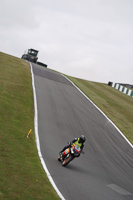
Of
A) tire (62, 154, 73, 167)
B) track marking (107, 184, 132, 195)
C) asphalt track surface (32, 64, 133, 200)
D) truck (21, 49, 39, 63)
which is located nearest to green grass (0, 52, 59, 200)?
asphalt track surface (32, 64, 133, 200)

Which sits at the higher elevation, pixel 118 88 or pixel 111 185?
pixel 118 88

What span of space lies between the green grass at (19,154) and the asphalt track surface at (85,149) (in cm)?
64

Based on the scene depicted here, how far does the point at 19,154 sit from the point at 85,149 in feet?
16.2

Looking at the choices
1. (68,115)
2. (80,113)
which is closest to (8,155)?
(68,115)

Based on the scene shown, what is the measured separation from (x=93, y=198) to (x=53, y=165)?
2635mm

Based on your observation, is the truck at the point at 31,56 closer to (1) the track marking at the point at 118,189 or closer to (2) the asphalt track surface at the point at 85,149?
(2) the asphalt track surface at the point at 85,149

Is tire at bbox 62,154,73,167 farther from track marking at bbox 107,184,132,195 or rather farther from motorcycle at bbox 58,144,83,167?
track marking at bbox 107,184,132,195

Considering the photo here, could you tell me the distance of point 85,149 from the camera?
581 inches

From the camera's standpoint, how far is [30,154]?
1141 cm

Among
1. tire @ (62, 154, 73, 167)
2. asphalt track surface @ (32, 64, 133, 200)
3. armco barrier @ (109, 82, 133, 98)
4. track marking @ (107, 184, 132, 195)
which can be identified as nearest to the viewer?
asphalt track surface @ (32, 64, 133, 200)

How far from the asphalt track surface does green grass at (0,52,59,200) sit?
0.64m

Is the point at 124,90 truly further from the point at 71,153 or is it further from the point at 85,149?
the point at 71,153

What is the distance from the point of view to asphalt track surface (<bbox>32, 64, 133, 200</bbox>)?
10070mm

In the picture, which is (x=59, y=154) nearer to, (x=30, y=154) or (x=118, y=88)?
(x=30, y=154)
